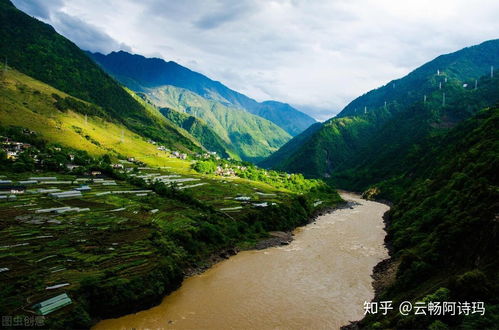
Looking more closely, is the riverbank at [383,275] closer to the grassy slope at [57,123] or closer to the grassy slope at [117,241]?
the grassy slope at [117,241]

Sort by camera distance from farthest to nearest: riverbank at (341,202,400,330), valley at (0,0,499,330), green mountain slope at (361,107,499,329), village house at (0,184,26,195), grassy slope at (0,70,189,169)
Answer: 1. grassy slope at (0,70,189,169)
2. village house at (0,184,26,195)
3. riverbank at (341,202,400,330)
4. valley at (0,0,499,330)
5. green mountain slope at (361,107,499,329)

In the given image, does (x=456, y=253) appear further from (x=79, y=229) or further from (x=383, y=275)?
(x=79, y=229)

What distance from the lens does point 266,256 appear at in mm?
61938

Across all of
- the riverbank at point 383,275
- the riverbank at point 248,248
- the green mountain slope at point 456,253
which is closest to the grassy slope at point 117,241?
the riverbank at point 248,248

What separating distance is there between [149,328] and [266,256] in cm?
3014

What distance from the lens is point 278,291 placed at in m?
44.8

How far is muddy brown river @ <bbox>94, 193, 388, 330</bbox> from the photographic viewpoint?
36.5m

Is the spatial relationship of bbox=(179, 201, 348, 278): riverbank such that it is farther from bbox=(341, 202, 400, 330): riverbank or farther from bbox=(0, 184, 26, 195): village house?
bbox=(0, 184, 26, 195): village house

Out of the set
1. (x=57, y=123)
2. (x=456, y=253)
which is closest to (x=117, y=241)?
(x=456, y=253)

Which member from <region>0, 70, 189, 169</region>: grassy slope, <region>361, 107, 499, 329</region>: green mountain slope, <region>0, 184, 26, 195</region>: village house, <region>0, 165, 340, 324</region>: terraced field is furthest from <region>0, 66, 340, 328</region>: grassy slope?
<region>0, 70, 189, 169</region>: grassy slope

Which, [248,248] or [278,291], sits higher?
[278,291]

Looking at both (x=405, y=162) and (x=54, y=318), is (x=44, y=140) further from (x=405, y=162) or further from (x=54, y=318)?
(x=405, y=162)

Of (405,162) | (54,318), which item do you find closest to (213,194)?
(54,318)

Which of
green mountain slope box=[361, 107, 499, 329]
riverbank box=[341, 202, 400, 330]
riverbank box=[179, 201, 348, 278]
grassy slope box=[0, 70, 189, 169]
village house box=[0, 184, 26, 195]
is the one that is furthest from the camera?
grassy slope box=[0, 70, 189, 169]
